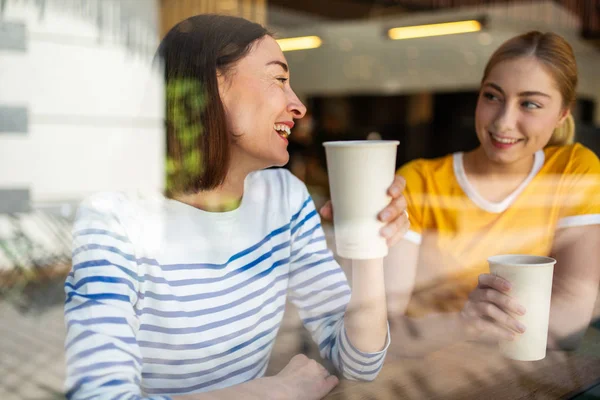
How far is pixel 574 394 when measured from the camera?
3.08 ft

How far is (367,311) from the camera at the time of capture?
0.92 metres

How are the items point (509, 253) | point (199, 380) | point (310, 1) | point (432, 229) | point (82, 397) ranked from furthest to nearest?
point (310, 1), point (432, 229), point (509, 253), point (199, 380), point (82, 397)

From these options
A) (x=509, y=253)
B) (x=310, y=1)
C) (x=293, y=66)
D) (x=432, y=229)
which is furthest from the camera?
(x=310, y=1)

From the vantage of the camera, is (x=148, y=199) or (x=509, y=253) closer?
(x=148, y=199)

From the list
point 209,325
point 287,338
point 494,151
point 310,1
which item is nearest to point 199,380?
point 209,325

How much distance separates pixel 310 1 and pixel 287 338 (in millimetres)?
882

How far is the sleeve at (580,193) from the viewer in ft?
3.76

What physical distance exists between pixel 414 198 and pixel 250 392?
1.94ft

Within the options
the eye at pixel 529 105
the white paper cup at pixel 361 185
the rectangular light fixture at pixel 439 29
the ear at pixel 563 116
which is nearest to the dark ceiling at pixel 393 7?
the rectangular light fixture at pixel 439 29

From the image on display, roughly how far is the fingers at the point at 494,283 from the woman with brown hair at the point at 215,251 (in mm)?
179

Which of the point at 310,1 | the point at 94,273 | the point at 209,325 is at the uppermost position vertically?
the point at 310,1

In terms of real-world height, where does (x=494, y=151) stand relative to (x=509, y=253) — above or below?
above

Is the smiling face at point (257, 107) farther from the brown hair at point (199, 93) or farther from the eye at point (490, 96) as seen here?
the eye at point (490, 96)

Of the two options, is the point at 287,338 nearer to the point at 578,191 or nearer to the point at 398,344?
the point at 398,344
